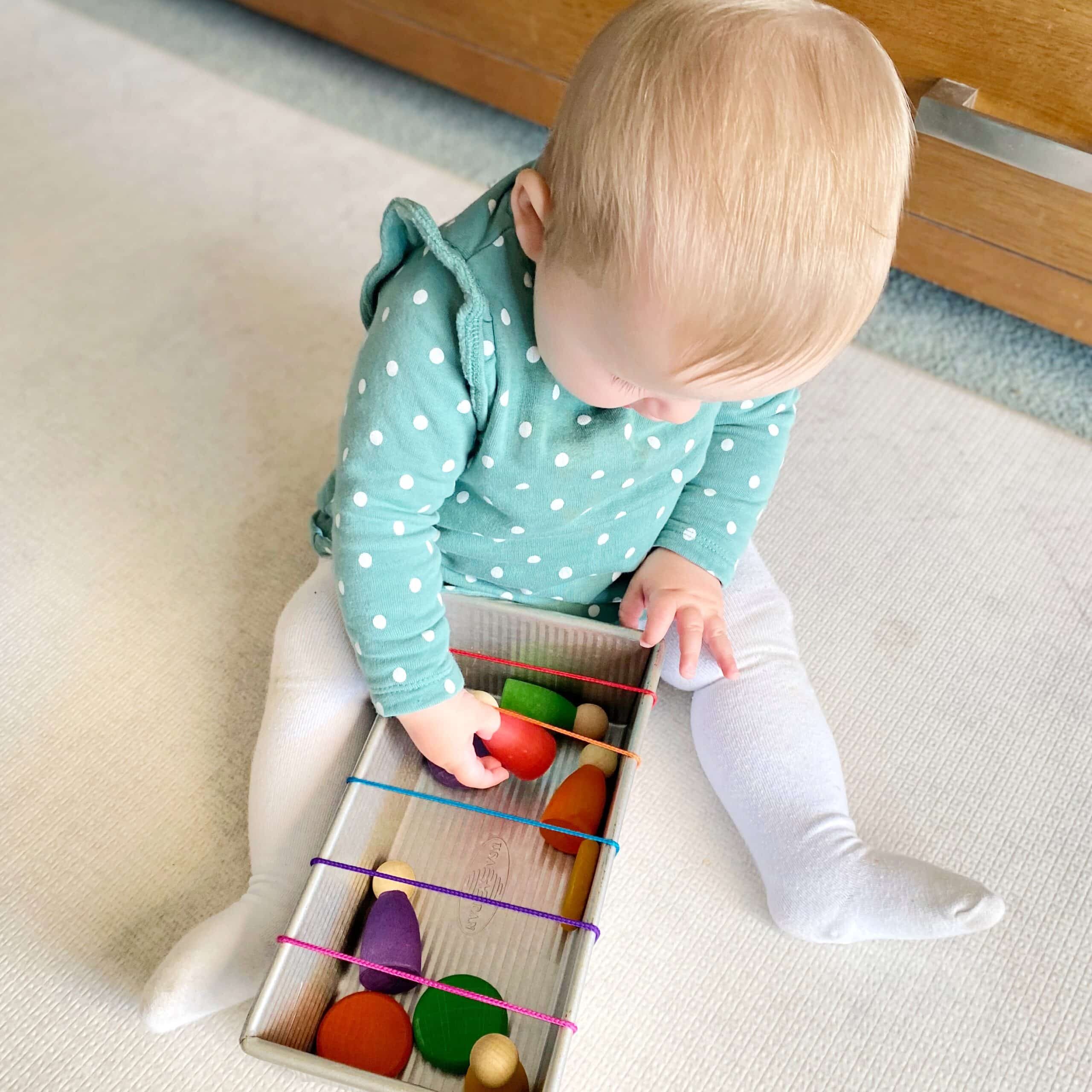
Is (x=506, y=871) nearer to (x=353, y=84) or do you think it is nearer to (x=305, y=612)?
(x=305, y=612)

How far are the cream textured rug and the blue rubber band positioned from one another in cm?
8

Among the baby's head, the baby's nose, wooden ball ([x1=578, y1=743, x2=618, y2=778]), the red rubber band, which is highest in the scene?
the baby's head

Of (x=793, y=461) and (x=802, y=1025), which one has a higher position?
(x=793, y=461)

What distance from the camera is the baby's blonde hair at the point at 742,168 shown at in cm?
45

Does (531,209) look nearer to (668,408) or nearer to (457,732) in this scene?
(668,408)

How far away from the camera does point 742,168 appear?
446 millimetres

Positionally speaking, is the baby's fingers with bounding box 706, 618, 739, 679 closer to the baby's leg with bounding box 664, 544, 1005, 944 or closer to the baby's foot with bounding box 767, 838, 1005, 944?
the baby's leg with bounding box 664, 544, 1005, 944

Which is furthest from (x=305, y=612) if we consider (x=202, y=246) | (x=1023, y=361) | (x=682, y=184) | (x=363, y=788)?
(x=1023, y=361)

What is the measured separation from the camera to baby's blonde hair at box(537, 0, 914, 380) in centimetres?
45

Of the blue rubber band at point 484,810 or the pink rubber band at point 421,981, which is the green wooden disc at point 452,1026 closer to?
the pink rubber band at point 421,981

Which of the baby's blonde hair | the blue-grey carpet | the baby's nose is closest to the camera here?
the baby's blonde hair

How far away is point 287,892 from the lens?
26.2 inches

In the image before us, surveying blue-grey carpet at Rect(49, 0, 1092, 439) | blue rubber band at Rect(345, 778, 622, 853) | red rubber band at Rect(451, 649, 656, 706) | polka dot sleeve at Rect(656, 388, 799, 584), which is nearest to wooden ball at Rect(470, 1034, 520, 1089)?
blue rubber band at Rect(345, 778, 622, 853)

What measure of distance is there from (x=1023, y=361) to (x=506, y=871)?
0.76 meters
